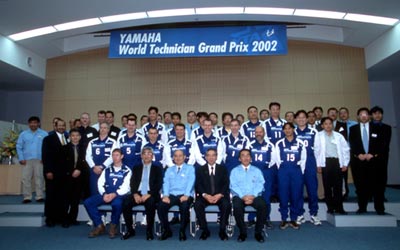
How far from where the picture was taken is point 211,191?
4.32 meters

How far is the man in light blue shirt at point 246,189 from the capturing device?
3.98 metres

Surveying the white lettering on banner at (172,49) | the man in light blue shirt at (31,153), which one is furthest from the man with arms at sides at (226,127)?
the man in light blue shirt at (31,153)

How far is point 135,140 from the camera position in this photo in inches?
200

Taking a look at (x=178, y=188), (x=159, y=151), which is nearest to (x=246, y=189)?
(x=178, y=188)

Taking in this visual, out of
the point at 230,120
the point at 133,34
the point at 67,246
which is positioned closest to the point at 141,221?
the point at 67,246

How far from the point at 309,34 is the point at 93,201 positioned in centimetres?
711

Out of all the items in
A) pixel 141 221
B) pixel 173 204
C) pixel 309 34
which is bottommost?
pixel 141 221

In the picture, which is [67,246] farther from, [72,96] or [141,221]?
[72,96]

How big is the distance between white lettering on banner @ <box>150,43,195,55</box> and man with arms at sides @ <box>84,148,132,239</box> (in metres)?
3.40

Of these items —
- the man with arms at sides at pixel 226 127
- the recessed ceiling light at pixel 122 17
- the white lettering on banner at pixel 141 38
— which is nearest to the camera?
the man with arms at sides at pixel 226 127

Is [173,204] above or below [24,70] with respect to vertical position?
below

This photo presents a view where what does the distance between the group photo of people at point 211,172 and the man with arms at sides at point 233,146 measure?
0.7 inches

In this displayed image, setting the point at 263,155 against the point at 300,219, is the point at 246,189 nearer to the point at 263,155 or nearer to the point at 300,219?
the point at 263,155

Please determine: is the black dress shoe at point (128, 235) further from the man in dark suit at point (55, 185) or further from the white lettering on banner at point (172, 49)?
the white lettering on banner at point (172, 49)
